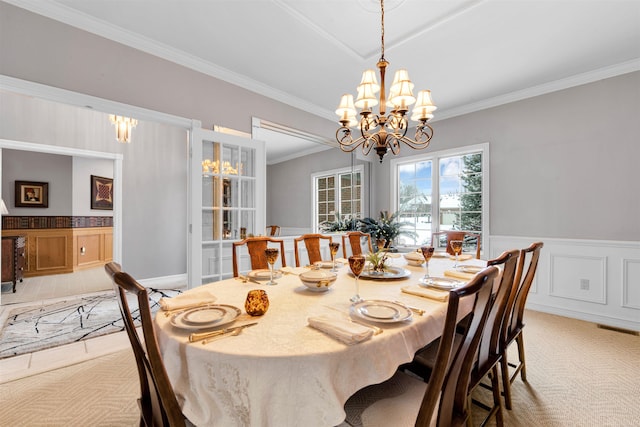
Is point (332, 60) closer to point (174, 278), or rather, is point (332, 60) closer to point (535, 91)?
point (535, 91)

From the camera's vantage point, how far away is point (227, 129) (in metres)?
3.15

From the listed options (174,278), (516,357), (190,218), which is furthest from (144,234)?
(516,357)

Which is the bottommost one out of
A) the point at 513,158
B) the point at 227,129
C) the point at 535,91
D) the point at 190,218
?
the point at 190,218

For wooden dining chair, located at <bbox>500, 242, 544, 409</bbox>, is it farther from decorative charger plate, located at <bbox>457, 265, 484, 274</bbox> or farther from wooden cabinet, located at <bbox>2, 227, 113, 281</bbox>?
wooden cabinet, located at <bbox>2, 227, 113, 281</bbox>

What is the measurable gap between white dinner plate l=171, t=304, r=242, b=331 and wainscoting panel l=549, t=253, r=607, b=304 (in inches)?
147

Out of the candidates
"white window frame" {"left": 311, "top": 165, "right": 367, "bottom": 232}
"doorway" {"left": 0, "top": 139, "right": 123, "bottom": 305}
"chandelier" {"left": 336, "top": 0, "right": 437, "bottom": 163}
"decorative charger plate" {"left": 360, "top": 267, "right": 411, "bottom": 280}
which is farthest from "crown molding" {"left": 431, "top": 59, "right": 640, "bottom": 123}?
"doorway" {"left": 0, "top": 139, "right": 123, "bottom": 305}

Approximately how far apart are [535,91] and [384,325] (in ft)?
12.4

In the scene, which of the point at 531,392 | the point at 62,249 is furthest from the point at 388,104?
the point at 62,249

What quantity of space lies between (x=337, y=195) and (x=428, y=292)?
173 inches

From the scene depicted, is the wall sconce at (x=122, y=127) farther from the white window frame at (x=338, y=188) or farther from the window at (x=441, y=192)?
the window at (x=441, y=192)

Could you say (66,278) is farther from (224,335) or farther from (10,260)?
(224,335)

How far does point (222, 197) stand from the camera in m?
3.02

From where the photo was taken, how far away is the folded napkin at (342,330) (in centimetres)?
87

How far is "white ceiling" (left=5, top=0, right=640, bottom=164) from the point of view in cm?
206
